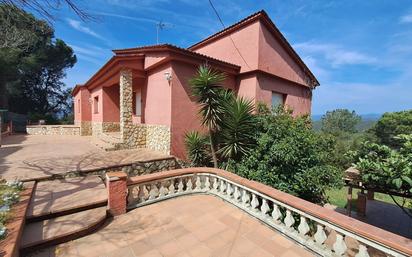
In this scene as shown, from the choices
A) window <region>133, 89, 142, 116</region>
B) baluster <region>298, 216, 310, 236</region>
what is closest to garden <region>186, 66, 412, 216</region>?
baluster <region>298, 216, 310, 236</region>

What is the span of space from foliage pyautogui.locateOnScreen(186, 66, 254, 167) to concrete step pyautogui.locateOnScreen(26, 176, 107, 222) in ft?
13.1

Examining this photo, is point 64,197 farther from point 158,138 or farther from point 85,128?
point 85,128

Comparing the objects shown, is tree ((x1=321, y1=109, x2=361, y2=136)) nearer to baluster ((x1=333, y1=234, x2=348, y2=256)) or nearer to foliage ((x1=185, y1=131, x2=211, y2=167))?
foliage ((x1=185, y1=131, x2=211, y2=167))

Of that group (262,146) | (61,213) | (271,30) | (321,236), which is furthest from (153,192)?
(271,30)

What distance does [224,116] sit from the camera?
7.49m

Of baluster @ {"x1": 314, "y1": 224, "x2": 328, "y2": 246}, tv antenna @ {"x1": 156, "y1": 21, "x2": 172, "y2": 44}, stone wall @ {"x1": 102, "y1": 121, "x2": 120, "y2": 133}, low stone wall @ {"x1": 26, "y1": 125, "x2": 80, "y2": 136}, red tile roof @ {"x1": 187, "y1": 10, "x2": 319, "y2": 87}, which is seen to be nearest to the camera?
baluster @ {"x1": 314, "y1": 224, "x2": 328, "y2": 246}

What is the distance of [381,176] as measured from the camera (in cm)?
321

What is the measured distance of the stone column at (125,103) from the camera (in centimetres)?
992

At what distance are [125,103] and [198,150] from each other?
476cm

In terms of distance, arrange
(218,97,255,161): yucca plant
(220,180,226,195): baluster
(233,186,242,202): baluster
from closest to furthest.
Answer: (233,186,242,202): baluster < (220,180,226,195): baluster < (218,97,255,161): yucca plant

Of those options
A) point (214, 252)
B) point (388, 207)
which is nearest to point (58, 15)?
point (214, 252)

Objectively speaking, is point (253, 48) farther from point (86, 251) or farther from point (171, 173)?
point (86, 251)

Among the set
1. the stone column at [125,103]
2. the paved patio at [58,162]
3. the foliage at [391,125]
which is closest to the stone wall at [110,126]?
the paved patio at [58,162]

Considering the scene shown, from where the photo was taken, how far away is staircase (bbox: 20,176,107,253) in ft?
11.3
